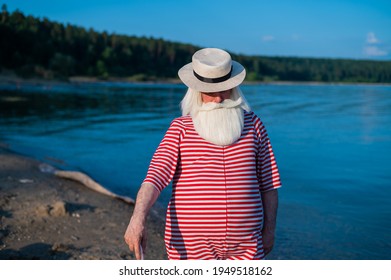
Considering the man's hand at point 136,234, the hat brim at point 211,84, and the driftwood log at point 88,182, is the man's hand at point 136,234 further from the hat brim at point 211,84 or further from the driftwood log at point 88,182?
the driftwood log at point 88,182

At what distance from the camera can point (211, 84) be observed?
2.75 metres

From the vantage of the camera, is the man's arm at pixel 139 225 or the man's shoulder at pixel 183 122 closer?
the man's arm at pixel 139 225

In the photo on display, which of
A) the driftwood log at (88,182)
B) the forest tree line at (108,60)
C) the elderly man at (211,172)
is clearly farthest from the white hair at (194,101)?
the forest tree line at (108,60)

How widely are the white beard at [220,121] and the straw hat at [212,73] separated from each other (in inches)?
3.8

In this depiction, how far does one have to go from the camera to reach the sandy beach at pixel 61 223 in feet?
17.0

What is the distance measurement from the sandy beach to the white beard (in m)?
2.92

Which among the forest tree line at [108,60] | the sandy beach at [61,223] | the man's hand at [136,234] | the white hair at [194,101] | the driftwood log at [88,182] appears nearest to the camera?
the man's hand at [136,234]

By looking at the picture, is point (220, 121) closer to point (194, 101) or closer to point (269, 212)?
point (194, 101)

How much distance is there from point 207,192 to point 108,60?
12479 centimetres

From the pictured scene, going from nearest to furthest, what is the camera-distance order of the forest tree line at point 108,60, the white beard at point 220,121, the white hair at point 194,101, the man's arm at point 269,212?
the white beard at point 220,121 < the white hair at point 194,101 < the man's arm at point 269,212 < the forest tree line at point 108,60

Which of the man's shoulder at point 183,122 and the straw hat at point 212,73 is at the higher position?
the straw hat at point 212,73

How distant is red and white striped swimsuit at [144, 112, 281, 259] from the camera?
266 cm

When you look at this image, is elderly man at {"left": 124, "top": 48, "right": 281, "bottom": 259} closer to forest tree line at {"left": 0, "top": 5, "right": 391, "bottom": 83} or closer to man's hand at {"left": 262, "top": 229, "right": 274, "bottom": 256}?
man's hand at {"left": 262, "top": 229, "right": 274, "bottom": 256}
